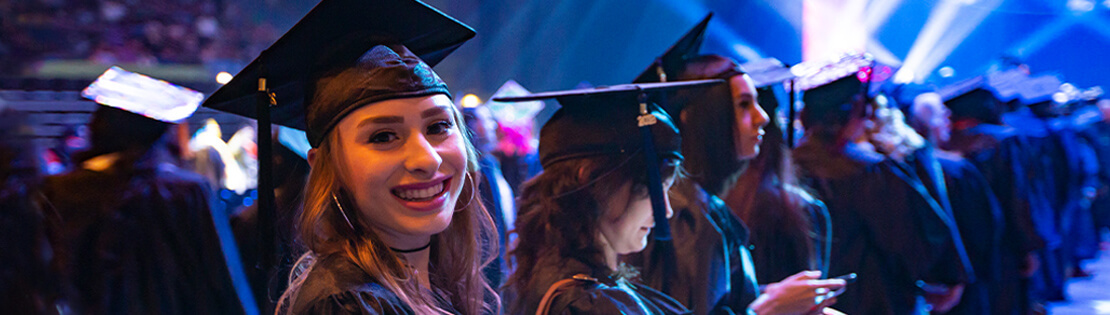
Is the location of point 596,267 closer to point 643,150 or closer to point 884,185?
point 643,150

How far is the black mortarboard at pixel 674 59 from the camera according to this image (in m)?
2.08

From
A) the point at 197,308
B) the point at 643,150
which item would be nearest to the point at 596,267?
the point at 643,150

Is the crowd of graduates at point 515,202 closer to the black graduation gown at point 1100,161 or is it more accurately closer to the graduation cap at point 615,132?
the graduation cap at point 615,132

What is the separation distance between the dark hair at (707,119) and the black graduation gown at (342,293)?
1314 mm

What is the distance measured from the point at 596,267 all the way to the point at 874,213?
1.78 m

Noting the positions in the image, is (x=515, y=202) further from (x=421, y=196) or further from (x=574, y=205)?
(x=421, y=196)

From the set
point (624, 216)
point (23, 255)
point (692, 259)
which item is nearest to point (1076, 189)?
point (692, 259)

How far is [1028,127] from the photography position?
473 centimetres

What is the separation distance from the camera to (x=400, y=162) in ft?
3.74

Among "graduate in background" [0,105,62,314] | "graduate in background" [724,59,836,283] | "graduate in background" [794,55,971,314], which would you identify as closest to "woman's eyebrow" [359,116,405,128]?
"graduate in background" [724,59,836,283]

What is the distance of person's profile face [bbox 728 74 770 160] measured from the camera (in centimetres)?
215

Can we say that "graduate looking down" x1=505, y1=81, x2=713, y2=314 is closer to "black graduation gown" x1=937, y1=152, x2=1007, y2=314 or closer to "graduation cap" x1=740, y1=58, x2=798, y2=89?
"graduation cap" x1=740, y1=58, x2=798, y2=89

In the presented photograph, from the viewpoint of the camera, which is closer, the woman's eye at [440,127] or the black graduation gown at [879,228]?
the woman's eye at [440,127]

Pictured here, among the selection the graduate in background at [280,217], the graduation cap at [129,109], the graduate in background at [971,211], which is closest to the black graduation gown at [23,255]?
the graduation cap at [129,109]
